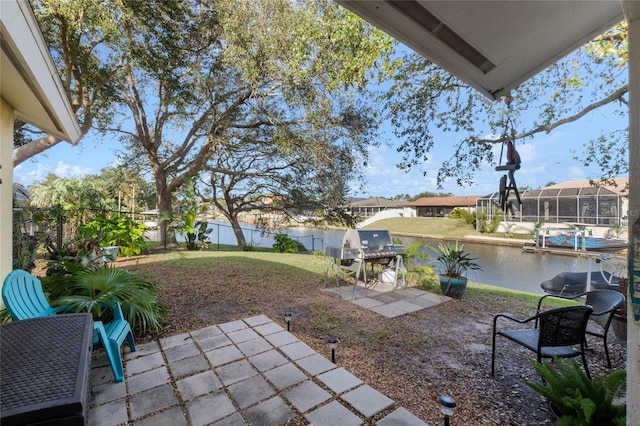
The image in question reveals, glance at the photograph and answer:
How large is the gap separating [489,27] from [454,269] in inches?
175

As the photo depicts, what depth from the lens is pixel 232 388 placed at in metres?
2.28

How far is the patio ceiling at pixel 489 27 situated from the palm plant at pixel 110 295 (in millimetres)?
3498

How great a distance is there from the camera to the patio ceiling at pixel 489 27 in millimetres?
1371

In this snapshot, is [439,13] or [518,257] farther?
[518,257]

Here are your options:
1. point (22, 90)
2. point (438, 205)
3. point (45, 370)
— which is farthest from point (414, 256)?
point (438, 205)

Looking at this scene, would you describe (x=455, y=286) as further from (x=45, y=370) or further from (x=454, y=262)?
(x=45, y=370)

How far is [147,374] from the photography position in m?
2.46

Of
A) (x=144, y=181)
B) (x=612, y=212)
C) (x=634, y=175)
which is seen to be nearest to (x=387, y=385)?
(x=634, y=175)

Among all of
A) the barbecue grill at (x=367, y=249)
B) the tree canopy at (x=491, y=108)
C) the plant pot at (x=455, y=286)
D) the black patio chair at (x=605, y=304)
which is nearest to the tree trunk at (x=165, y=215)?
the barbecue grill at (x=367, y=249)

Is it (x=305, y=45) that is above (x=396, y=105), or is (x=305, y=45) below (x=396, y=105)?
above

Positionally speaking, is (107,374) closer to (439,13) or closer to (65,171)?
(439,13)

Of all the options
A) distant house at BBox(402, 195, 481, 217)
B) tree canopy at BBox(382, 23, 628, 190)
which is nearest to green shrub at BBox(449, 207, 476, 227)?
distant house at BBox(402, 195, 481, 217)

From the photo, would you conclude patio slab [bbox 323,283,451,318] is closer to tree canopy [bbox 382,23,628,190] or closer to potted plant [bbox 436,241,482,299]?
potted plant [bbox 436,241,482,299]

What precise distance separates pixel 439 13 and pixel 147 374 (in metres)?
3.37
